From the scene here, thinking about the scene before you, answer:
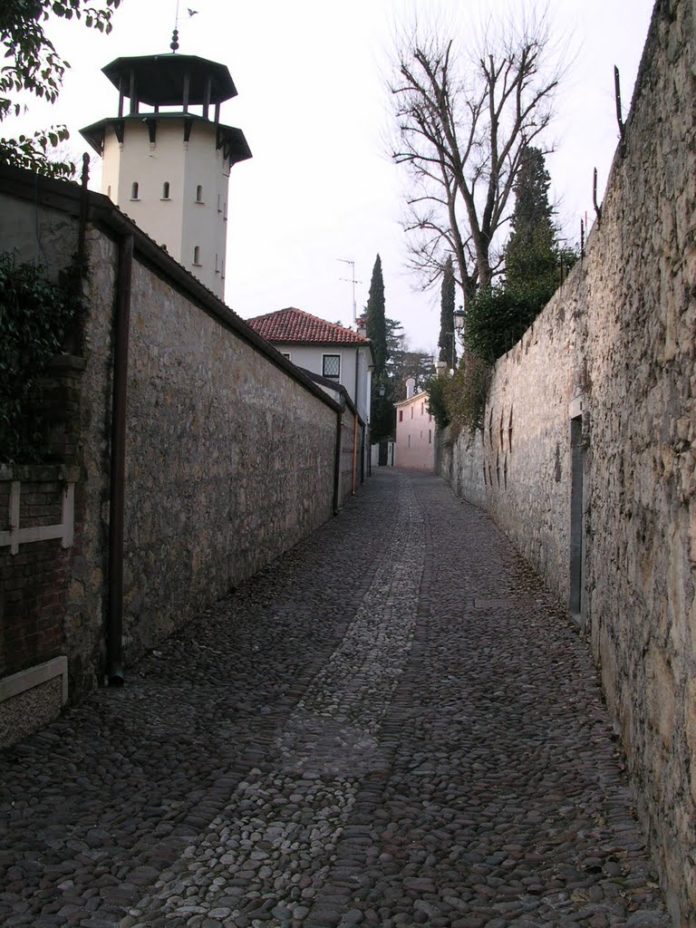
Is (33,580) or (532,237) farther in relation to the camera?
(532,237)

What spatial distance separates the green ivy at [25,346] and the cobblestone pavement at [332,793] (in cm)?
157

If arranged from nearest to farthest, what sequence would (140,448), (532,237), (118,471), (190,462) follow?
(118,471), (140,448), (190,462), (532,237)

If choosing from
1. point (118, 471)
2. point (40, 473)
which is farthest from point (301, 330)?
point (40, 473)

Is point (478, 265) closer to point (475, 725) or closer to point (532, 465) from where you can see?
point (532, 465)

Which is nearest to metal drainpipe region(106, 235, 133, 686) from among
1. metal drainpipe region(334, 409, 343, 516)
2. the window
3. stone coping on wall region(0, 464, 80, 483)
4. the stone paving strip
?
stone coping on wall region(0, 464, 80, 483)

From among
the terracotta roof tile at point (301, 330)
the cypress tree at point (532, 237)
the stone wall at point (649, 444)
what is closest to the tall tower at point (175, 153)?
the terracotta roof tile at point (301, 330)

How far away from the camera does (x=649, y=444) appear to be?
3.43 metres

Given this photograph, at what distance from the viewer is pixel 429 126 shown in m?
23.3

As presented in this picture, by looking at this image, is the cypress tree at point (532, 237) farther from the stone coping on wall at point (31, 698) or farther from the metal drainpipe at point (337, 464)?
the stone coping on wall at point (31, 698)

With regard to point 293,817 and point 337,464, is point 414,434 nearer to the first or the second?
point 337,464

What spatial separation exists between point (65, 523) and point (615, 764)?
310cm

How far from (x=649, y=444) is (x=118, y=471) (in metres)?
3.16

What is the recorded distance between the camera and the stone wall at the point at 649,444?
8.57 feet

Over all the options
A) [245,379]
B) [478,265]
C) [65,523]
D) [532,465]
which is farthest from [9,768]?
[478,265]
